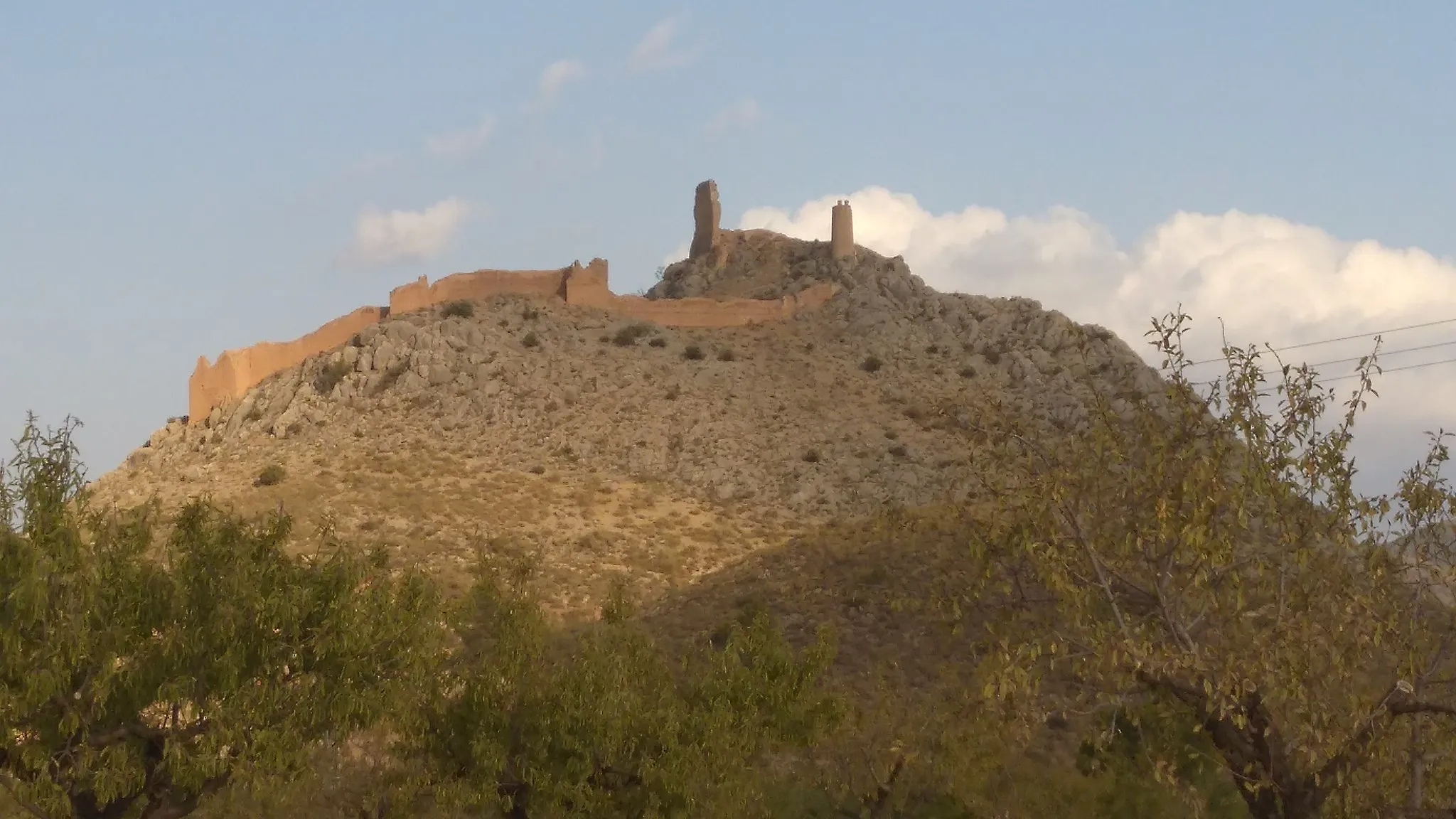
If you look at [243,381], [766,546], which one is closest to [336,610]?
[766,546]

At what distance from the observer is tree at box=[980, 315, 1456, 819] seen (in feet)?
35.1

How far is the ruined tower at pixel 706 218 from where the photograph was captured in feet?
208

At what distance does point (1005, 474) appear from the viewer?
12.7 meters

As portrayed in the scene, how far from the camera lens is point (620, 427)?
4681 centimetres

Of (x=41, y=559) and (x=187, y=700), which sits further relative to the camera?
(x=187, y=700)

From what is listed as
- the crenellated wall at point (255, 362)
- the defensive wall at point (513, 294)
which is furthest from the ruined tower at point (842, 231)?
the crenellated wall at point (255, 362)

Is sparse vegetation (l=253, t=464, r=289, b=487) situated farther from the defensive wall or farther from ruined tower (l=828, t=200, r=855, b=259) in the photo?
ruined tower (l=828, t=200, r=855, b=259)

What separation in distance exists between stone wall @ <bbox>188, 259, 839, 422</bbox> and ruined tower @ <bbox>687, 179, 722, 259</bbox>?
23.7 feet

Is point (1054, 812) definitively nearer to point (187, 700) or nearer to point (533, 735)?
point (533, 735)

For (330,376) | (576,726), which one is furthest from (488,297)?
(576,726)

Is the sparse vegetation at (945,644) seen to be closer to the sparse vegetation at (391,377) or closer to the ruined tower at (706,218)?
the sparse vegetation at (391,377)

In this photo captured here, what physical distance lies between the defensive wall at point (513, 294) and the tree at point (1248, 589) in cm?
4207

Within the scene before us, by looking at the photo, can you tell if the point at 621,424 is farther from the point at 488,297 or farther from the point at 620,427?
the point at 488,297

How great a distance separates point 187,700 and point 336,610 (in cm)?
156
